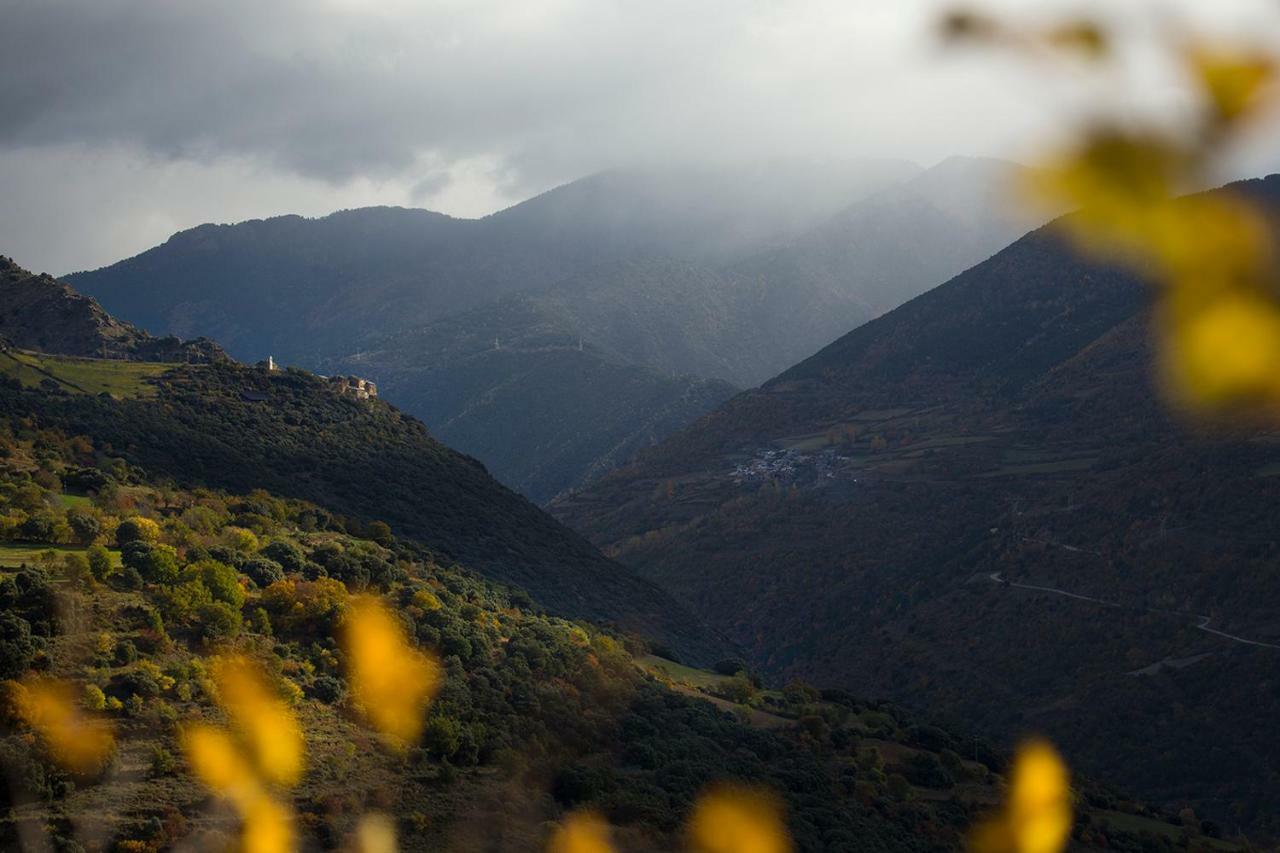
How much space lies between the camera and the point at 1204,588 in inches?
2522

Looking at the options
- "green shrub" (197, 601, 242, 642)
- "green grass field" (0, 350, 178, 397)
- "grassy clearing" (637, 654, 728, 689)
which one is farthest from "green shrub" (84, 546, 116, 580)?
"green grass field" (0, 350, 178, 397)

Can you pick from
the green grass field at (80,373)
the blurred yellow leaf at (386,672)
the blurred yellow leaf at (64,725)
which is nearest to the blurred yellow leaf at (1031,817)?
the blurred yellow leaf at (386,672)

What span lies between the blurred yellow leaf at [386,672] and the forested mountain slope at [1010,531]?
32880 mm

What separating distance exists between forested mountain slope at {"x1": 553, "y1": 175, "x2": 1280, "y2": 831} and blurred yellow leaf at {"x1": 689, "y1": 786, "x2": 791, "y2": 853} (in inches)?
1016

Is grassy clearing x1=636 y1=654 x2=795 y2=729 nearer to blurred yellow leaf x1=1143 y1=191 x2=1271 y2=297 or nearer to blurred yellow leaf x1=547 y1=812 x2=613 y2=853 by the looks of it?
blurred yellow leaf x1=547 y1=812 x2=613 y2=853

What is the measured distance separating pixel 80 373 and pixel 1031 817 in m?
49.2

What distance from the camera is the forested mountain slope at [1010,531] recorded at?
57.6m

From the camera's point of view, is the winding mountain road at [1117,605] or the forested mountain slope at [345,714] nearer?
the forested mountain slope at [345,714]

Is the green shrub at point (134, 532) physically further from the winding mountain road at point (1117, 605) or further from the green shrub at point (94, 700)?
the winding mountain road at point (1117, 605)

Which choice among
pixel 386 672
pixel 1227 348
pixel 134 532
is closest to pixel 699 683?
pixel 386 672

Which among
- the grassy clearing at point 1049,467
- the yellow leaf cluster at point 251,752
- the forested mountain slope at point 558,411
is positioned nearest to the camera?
the yellow leaf cluster at point 251,752

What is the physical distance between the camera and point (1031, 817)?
37031 mm

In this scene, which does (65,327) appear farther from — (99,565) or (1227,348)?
(1227,348)

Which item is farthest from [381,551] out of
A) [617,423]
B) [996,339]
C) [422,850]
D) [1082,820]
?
[617,423]
